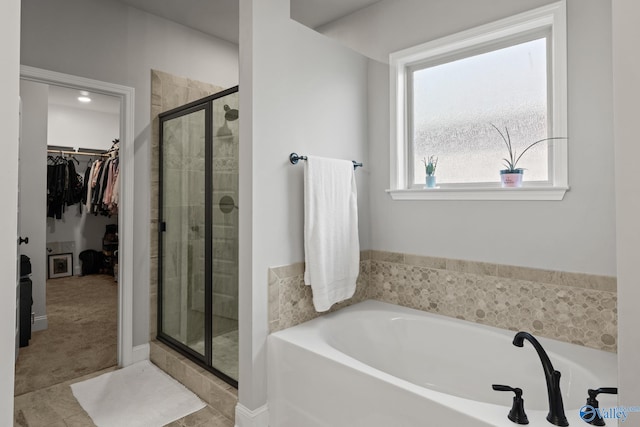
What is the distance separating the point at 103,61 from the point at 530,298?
3.16 m

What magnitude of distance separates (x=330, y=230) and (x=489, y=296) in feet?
3.29

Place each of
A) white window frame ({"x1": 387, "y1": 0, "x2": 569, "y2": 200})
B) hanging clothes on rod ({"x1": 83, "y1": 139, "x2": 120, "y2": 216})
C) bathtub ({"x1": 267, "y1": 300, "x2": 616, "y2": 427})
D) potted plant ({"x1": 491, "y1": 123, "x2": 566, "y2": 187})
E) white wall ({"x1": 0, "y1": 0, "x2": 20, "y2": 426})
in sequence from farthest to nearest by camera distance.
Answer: hanging clothes on rod ({"x1": 83, "y1": 139, "x2": 120, "y2": 216}) < potted plant ({"x1": 491, "y1": 123, "x2": 566, "y2": 187}) < white window frame ({"x1": 387, "y1": 0, "x2": 569, "y2": 200}) < bathtub ({"x1": 267, "y1": 300, "x2": 616, "y2": 427}) < white wall ({"x1": 0, "y1": 0, "x2": 20, "y2": 426})

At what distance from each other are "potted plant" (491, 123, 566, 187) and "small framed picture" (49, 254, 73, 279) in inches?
254

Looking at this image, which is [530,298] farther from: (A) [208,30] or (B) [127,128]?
(A) [208,30]

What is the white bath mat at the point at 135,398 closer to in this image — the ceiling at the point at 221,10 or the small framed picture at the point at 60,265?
the ceiling at the point at 221,10

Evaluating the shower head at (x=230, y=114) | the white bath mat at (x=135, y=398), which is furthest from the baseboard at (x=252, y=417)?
the shower head at (x=230, y=114)

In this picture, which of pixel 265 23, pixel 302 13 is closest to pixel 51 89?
pixel 302 13

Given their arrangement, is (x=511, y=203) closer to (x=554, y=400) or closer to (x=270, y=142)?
(x=554, y=400)

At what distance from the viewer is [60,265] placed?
19.1 ft

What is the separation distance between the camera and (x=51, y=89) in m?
4.88

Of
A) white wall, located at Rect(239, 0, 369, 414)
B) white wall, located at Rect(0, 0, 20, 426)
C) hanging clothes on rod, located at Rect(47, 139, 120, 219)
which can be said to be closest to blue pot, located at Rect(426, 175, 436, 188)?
white wall, located at Rect(239, 0, 369, 414)

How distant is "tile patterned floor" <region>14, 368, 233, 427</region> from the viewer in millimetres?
2029

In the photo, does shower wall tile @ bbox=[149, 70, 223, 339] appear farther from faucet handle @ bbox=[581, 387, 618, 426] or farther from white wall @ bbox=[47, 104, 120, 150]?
white wall @ bbox=[47, 104, 120, 150]

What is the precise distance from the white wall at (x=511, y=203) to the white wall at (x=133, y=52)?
1.33 m
